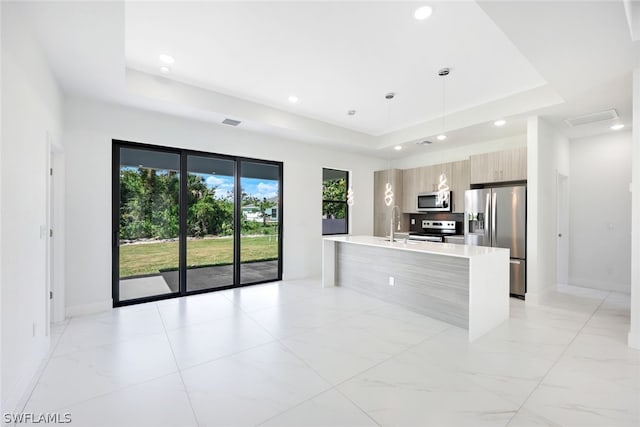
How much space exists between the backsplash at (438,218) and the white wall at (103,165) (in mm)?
3045

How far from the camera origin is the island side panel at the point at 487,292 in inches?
122

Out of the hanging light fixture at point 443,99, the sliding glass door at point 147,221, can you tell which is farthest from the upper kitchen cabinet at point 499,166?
the sliding glass door at point 147,221

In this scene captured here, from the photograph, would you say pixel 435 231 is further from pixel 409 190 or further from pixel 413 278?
pixel 413 278

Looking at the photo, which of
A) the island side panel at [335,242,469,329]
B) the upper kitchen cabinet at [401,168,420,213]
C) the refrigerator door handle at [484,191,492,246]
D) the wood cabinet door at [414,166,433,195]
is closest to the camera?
the island side panel at [335,242,469,329]

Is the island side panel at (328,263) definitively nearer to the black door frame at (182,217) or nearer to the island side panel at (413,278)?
the island side panel at (413,278)

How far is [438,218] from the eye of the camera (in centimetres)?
658

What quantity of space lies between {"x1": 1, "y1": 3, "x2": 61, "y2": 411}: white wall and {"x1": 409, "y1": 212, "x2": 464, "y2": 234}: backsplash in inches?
255

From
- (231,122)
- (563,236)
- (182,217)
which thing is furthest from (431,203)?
(182,217)

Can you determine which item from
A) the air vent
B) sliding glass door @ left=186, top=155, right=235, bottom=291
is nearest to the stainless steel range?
sliding glass door @ left=186, top=155, right=235, bottom=291

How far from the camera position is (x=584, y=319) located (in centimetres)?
357

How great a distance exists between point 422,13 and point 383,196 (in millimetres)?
4730

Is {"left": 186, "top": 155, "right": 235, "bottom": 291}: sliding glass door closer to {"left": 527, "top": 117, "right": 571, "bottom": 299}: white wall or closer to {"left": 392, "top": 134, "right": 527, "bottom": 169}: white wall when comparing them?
{"left": 392, "top": 134, "right": 527, "bottom": 169}: white wall

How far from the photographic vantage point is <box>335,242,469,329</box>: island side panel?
132 inches

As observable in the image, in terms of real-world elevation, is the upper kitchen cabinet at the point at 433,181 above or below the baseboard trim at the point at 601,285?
above
